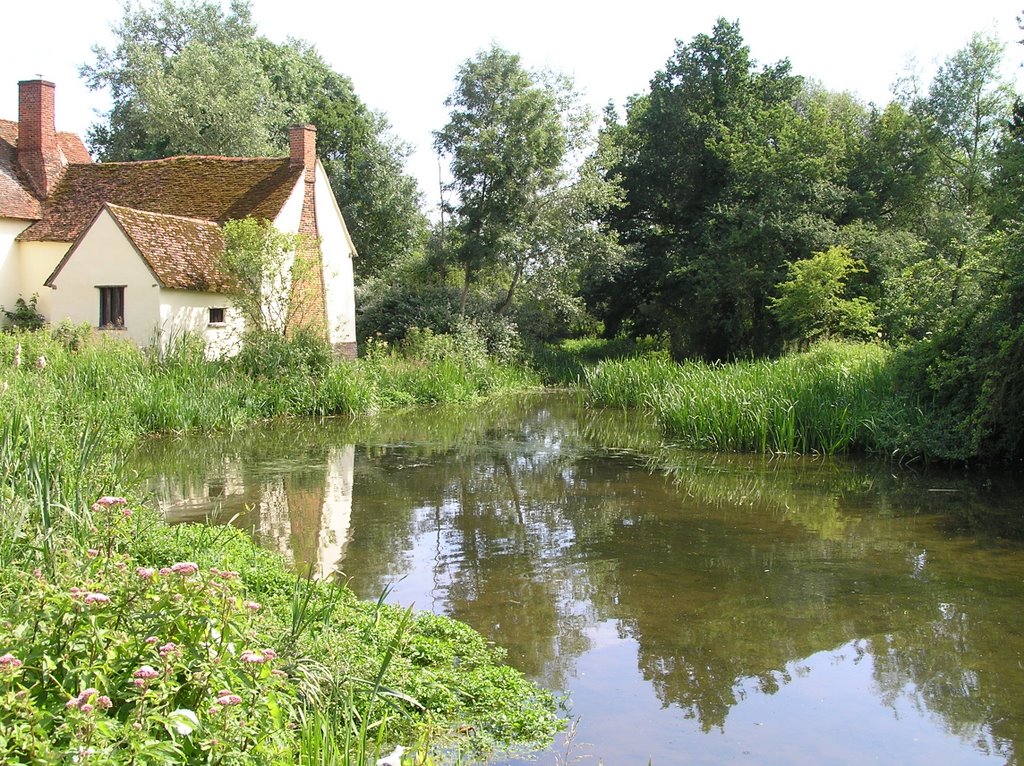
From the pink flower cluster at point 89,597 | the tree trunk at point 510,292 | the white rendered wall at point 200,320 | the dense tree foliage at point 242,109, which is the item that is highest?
the dense tree foliage at point 242,109

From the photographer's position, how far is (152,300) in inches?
926

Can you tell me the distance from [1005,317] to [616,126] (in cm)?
2811

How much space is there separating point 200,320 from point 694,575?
1916cm

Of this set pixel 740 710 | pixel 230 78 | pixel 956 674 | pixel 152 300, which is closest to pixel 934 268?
pixel 956 674

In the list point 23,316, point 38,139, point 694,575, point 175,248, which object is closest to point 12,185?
point 38,139

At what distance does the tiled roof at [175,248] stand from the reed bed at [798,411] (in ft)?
41.3

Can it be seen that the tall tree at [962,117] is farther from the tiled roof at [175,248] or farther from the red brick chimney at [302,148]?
the tiled roof at [175,248]

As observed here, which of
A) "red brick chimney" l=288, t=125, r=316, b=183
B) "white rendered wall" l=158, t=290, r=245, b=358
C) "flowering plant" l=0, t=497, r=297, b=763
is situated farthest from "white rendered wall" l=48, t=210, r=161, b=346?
"flowering plant" l=0, t=497, r=297, b=763

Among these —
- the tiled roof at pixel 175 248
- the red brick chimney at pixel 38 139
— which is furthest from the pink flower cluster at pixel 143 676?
the red brick chimney at pixel 38 139

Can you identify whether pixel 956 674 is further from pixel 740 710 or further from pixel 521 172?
pixel 521 172

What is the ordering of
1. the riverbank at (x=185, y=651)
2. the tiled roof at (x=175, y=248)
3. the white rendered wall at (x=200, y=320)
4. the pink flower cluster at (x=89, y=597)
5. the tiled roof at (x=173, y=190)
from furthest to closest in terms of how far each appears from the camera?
the tiled roof at (x=173, y=190), the tiled roof at (x=175, y=248), the white rendered wall at (x=200, y=320), the pink flower cluster at (x=89, y=597), the riverbank at (x=185, y=651)

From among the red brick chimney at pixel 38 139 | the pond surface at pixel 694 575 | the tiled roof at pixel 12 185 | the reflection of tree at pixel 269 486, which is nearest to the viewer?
the pond surface at pixel 694 575

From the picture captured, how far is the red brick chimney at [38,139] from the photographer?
28.1 metres

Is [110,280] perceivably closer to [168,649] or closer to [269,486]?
[269,486]
